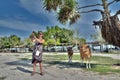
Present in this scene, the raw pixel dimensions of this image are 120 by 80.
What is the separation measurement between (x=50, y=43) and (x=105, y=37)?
99.5 m

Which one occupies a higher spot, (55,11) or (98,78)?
(55,11)

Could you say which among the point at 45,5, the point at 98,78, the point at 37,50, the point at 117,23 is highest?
the point at 45,5

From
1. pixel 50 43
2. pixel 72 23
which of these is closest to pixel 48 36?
pixel 50 43

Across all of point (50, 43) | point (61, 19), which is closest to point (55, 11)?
point (61, 19)

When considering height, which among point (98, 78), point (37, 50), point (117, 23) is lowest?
point (98, 78)

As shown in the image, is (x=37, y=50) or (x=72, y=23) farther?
(x=72, y=23)

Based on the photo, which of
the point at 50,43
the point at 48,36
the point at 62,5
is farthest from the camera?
the point at 48,36

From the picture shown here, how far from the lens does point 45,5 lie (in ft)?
72.0

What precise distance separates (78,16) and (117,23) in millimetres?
2671

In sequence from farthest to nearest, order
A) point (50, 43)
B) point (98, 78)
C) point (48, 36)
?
point (48, 36)
point (50, 43)
point (98, 78)

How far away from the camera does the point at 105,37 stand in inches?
896

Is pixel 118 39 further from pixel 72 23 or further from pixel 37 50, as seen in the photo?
pixel 37 50

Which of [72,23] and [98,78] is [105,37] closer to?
[72,23]

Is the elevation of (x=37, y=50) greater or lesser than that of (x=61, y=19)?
lesser
